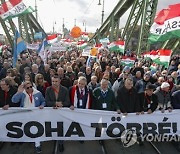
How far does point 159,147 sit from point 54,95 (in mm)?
2619

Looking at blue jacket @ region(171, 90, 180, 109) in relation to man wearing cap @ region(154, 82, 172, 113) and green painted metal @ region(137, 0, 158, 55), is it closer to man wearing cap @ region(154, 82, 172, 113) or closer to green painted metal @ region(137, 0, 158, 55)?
man wearing cap @ region(154, 82, 172, 113)

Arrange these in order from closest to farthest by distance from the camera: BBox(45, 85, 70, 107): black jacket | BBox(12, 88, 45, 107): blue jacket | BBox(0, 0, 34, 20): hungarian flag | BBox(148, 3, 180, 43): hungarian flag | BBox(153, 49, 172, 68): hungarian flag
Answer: BBox(12, 88, 45, 107): blue jacket
BBox(45, 85, 70, 107): black jacket
BBox(148, 3, 180, 43): hungarian flag
BBox(0, 0, 34, 20): hungarian flag
BBox(153, 49, 172, 68): hungarian flag

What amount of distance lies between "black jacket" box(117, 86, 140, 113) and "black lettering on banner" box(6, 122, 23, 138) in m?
2.12

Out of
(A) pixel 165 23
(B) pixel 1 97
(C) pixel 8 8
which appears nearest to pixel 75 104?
(B) pixel 1 97

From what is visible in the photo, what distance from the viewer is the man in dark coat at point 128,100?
6199mm

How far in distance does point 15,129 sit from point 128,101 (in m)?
2.40

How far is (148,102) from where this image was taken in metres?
6.32

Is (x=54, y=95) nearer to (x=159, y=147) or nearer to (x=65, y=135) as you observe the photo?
(x=65, y=135)

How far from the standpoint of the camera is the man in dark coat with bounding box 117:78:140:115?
620 centimetres

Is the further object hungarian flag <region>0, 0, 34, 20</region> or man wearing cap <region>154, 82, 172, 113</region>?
hungarian flag <region>0, 0, 34, 20</region>

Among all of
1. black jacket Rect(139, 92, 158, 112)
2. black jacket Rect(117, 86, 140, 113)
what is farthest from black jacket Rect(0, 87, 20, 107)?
black jacket Rect(139, 92, 158, 112)

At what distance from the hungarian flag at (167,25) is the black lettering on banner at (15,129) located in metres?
5.36

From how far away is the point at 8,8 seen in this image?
10781mm

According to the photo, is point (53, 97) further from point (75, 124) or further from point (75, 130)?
point (75, 130)
